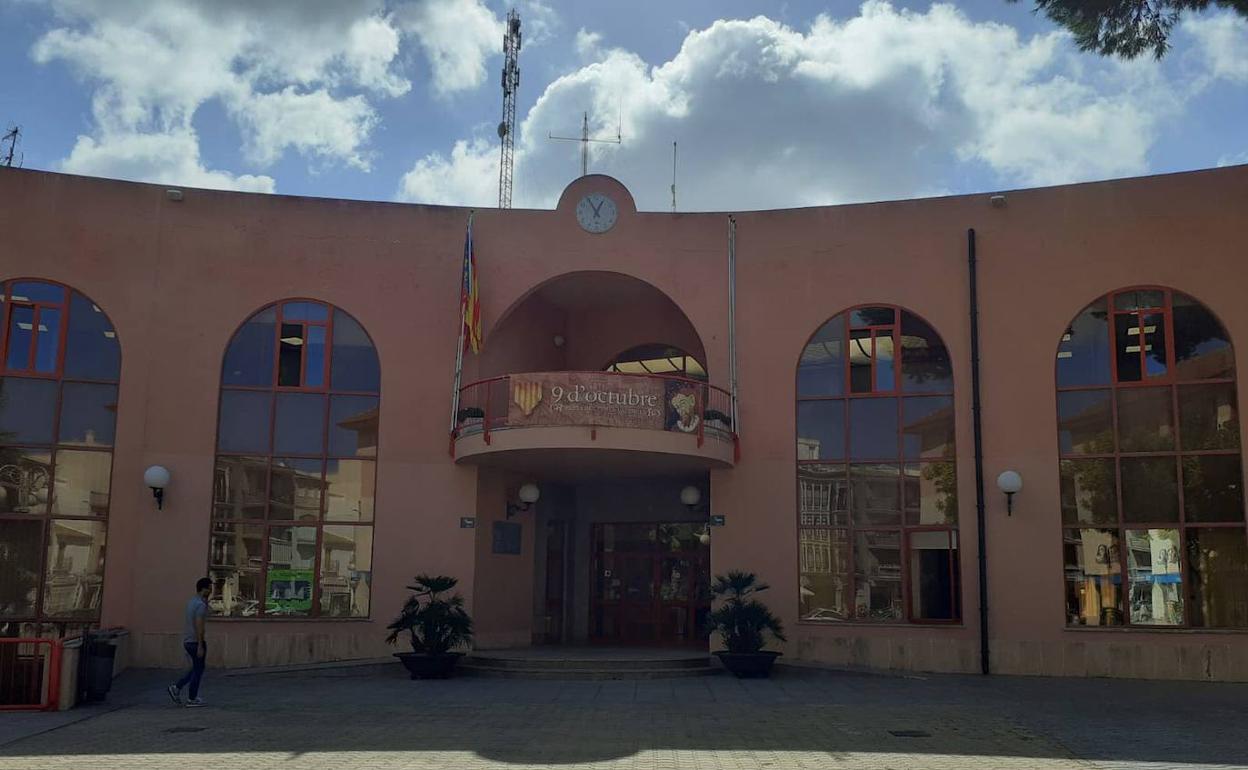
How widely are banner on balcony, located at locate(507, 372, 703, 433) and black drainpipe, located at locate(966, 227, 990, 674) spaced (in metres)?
4.85

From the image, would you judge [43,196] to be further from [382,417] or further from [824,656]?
[824,656]

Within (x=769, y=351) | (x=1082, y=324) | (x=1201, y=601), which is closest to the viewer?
(x=1201, y=601)

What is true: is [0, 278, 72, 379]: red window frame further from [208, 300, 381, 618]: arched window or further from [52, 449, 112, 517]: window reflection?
[208, 300, 381, 618]: arched window

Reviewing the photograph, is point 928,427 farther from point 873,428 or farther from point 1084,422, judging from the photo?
point 1084,422

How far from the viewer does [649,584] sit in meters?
24.0

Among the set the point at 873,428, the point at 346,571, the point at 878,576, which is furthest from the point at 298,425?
the point at 878,576

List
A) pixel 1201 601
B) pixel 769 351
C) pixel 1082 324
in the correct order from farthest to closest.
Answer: pixel 769 351, pixel 1082 324, pixel 1201 601

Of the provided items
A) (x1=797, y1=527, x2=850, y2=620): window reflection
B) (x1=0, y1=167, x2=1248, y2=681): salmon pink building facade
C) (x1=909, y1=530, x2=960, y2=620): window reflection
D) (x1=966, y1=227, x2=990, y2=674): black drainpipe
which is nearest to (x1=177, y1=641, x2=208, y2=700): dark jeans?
(x1=0, y1=167, x2=1248, y2=681): salmon pink building facade

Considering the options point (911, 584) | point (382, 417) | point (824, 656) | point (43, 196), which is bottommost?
point (824, 656)

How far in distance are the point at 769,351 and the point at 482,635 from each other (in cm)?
727

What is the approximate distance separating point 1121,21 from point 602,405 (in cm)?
952

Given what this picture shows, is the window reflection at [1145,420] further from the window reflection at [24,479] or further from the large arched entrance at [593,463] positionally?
the window reflection at [24,479]

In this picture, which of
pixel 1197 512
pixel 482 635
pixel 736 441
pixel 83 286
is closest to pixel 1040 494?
pixel 1197 512

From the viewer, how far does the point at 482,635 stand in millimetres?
21219
